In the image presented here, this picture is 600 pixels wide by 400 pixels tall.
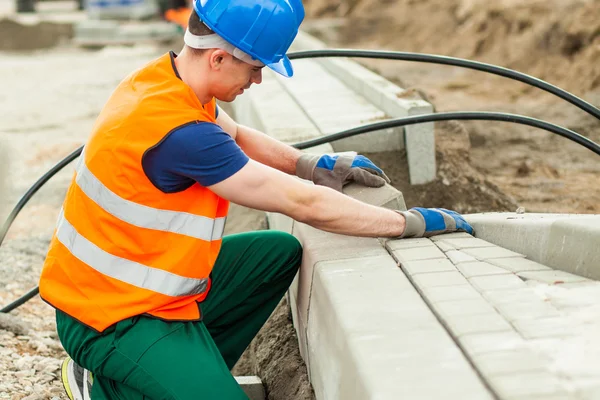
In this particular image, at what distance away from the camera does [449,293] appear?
277cm

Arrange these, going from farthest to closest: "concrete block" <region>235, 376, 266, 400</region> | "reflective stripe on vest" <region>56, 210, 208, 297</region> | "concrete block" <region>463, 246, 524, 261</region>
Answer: "concrete block" <region>235, 376, 266, 400</region> < "concrete block" <region>463, 246, 524, 261</region> < "reflective stripe on vest" <region>56, 210, 208, 297</region>

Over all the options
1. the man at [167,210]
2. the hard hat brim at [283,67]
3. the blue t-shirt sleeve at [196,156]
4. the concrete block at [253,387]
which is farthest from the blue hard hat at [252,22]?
the concrete block at [253,387]

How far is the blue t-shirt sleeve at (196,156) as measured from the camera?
2783 millimetres

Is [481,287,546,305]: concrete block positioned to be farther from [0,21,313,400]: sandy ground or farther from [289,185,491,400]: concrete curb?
[0,21,313,400]: sandy ground

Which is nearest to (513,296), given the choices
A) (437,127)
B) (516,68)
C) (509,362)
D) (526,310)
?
(526,310)

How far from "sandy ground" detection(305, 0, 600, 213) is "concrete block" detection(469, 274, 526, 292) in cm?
300

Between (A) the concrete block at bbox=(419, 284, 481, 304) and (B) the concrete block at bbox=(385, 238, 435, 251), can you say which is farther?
(B) the concrete block at bbox=(385, 238, 435, 251)

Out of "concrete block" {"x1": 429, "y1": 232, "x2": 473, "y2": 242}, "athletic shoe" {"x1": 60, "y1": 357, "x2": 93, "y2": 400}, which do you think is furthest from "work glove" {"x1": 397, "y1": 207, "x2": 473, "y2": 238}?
"athletic shoe" {"x1": 60, "y1": 357, "x2": 93, "y2": 400}

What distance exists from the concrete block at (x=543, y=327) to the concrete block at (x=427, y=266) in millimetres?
509

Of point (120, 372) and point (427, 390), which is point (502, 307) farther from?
point (120, 372)

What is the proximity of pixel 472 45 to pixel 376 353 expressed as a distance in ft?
37.4

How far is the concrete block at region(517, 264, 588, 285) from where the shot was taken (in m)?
2.93

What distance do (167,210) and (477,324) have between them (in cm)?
120

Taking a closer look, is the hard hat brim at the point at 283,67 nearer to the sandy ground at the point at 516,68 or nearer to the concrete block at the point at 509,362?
the concrete block at the point at 509,362
